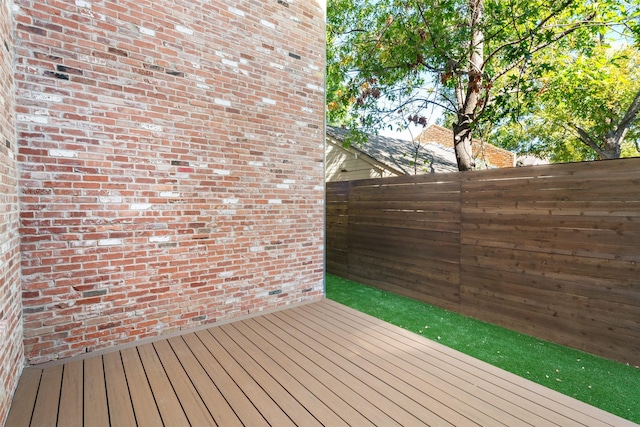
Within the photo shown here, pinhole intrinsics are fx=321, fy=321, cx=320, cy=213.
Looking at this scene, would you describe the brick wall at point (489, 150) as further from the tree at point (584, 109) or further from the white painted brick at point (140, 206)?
the white painted brick at point (140, 206)

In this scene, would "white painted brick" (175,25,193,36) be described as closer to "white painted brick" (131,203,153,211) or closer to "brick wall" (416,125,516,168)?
"white painted brick" (131,203,153,211)

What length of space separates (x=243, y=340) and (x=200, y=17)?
A: 321 cm

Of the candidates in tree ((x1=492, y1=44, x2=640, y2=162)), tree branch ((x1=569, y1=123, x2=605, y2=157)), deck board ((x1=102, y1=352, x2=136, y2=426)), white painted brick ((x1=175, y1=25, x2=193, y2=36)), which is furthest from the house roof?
deck board ((x1=102, y1=352, x2=136, y2=426))

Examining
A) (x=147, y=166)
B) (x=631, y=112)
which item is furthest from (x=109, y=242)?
(x=631, y=112)

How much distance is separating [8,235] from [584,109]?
11169mm

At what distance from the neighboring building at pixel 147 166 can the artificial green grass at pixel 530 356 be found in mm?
1482

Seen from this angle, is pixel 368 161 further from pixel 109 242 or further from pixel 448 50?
pixel 109 242

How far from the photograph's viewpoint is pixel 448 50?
506 cm

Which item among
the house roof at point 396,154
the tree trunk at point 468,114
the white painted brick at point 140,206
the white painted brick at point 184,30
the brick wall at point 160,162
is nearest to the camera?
the brick wall at point 160,162

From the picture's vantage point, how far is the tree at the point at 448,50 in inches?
186

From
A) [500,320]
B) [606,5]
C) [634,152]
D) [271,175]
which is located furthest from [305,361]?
[634,152]

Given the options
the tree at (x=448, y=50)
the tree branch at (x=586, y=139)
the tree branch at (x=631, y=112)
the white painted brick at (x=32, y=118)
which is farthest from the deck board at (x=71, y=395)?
the tree branch at (x=586, y=139)

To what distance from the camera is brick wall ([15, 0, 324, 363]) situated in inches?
98.3

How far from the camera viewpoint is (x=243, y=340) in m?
3.04
